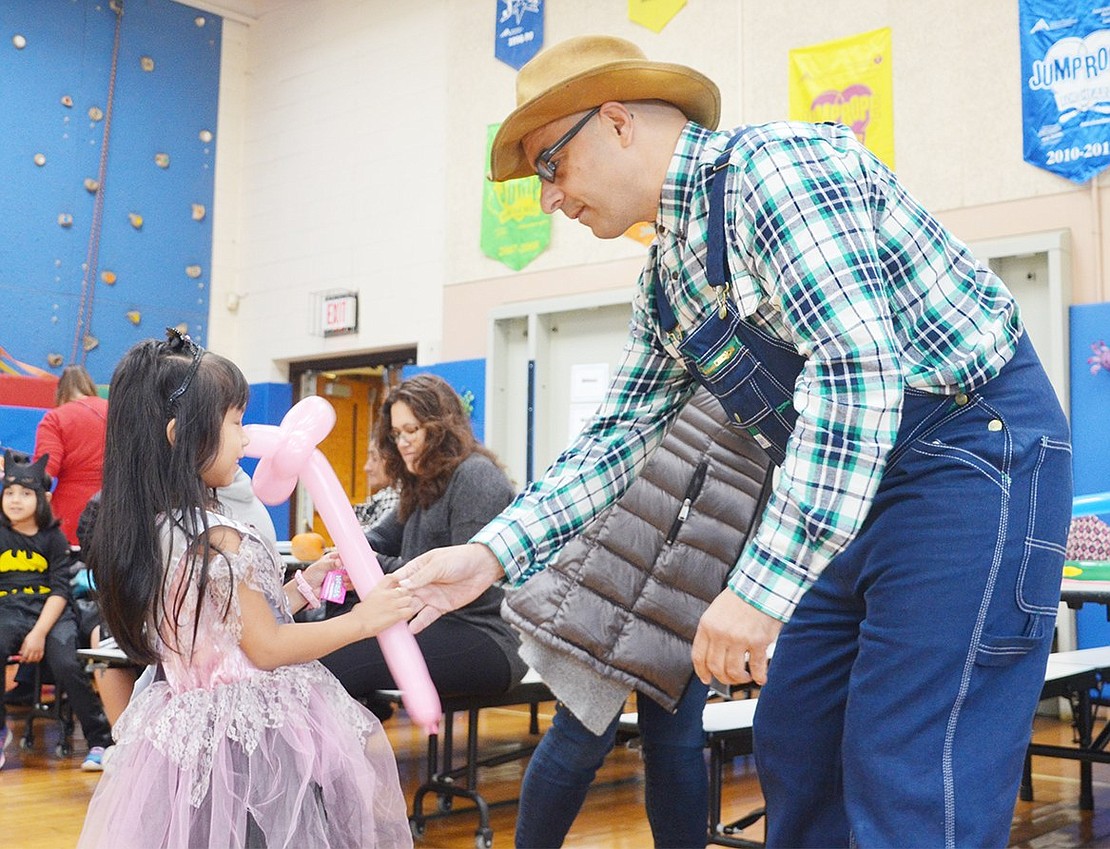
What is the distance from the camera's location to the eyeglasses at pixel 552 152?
4.86ft

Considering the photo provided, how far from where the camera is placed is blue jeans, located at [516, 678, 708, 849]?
243 cm

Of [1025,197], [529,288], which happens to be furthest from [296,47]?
[1025,197]

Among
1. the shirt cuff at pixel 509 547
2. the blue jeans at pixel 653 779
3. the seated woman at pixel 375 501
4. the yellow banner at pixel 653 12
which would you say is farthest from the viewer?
the yellow banner at pixel 653 12

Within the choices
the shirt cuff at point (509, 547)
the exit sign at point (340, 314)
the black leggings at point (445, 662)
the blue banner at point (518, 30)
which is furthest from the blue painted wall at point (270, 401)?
the shirt cuff at point (509, 547)

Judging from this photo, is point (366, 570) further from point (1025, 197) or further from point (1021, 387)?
point (1025, 197)

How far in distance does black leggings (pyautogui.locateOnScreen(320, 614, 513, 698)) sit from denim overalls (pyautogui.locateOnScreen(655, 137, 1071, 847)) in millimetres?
1936

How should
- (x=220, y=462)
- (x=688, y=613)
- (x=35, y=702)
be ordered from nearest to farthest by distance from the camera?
(x=220, y=462)
(x=688, y=613)
(x=35, y=702)

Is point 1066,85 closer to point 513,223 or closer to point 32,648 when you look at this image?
point 513,223

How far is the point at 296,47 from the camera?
9.25 metres

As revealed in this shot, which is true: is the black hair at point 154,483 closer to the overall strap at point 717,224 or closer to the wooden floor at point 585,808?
the overall strap at point 717,224

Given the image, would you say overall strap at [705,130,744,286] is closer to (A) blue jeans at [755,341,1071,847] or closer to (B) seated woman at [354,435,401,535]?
(A) blue jeans at [755,341,1071,847]

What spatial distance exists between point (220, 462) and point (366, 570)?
42 cm

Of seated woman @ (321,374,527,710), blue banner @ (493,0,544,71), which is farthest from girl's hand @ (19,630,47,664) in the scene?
blue banner @ (493,0,544,71)

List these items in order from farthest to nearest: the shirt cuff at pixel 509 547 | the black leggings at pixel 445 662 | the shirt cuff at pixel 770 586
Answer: the black leggings at pixel 445 662, the shirt cuff at pixel 509 547, the shirt cuff at pixel 770 586
